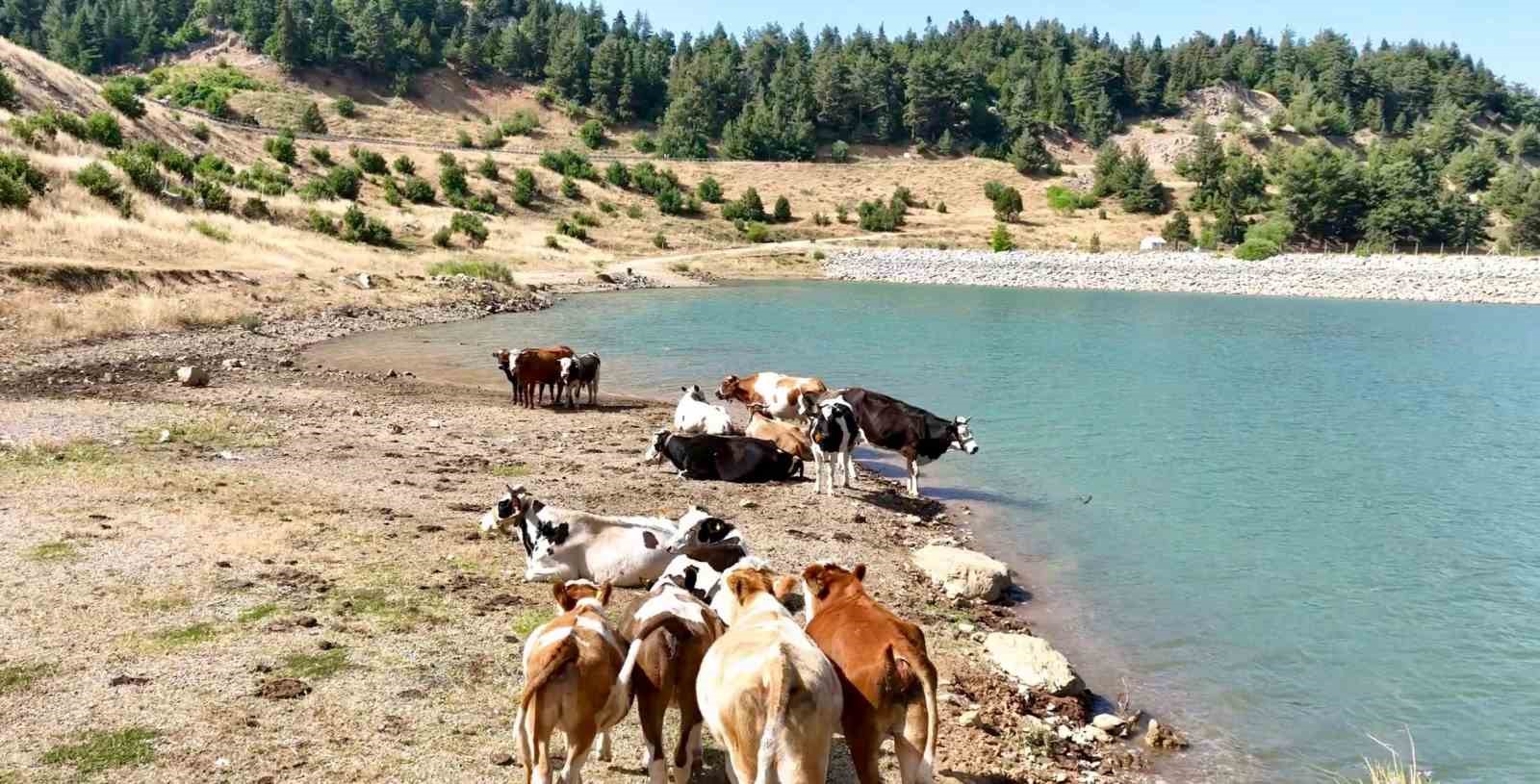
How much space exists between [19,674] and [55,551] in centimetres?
A: 306

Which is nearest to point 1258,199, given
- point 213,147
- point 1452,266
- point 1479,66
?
point 1452,266

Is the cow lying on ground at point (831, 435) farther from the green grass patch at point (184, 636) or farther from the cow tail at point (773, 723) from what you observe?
the cow tail at point (773, 723)

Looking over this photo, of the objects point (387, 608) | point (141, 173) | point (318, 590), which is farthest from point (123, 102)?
point (387, 608)

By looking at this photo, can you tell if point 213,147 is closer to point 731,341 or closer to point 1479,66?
point 731,341

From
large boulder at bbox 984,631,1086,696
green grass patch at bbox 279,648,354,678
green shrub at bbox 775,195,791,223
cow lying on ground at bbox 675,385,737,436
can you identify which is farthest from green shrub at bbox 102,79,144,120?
large boulder at bbox 984,631,1086,696

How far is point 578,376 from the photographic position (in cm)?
2258

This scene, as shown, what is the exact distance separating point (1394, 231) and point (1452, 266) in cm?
1996

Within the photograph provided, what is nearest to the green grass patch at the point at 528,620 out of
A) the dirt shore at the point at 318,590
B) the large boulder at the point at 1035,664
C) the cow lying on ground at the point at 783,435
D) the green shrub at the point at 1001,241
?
the dirt shore at the point at 318,590

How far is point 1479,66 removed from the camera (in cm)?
17025

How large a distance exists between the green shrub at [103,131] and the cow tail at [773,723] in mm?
53368

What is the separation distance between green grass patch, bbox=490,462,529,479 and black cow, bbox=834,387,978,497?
5.31m

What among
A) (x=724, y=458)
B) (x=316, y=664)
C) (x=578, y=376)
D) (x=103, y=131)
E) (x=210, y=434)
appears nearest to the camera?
(x=316, y=664)

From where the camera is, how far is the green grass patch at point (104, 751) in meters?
6.66

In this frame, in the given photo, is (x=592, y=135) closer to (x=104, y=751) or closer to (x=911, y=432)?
(x=911, y=432)
